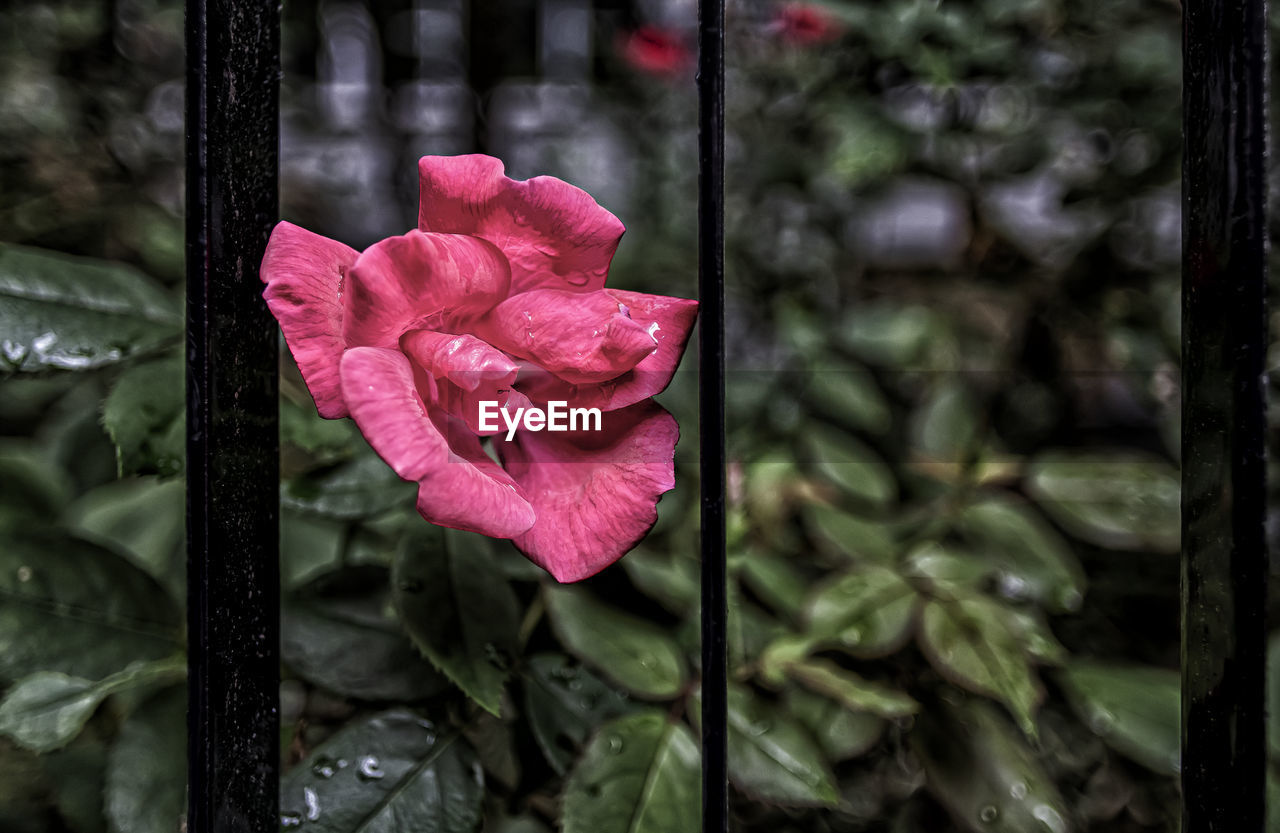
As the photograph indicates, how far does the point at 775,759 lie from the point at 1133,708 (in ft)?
0.78

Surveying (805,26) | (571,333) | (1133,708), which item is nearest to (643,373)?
(571,333)

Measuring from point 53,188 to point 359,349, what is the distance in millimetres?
792

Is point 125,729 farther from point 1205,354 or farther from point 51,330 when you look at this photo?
point 1205,354

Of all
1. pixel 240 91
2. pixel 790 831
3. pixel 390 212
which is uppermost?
pixel 390 212

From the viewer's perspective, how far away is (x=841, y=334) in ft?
2.53

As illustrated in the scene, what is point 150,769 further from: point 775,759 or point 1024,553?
point 1024,553

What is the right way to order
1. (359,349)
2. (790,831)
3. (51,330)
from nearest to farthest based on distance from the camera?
(359,349)
(51,330)
(790,831)

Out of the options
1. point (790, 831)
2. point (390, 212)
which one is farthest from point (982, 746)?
point (390, 212)

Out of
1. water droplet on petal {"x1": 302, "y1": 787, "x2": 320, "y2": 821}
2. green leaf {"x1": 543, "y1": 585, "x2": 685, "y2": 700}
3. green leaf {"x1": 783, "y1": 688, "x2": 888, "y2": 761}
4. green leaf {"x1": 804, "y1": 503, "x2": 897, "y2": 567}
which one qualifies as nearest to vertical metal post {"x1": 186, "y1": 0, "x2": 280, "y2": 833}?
water droplet on petal {"x1": 302, "y1": 787, "x2": 320, "y2": 821}

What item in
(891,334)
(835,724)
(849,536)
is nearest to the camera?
(835,724)

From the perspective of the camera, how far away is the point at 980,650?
40 cm

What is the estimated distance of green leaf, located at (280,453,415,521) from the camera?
0.34 metres

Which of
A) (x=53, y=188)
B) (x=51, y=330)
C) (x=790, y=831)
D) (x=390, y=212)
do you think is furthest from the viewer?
(x=390, y=212)

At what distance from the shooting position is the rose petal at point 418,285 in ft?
0.69
